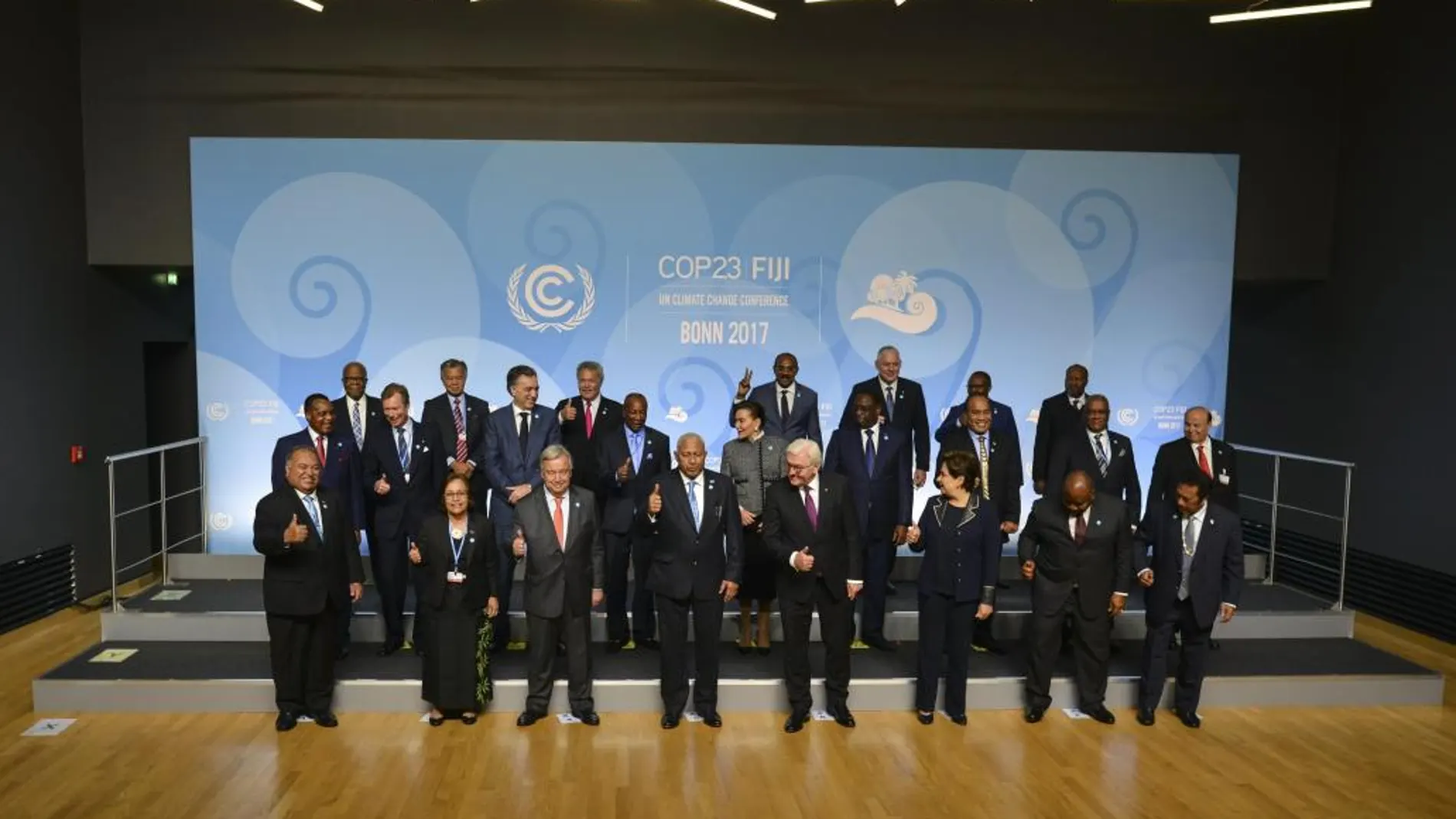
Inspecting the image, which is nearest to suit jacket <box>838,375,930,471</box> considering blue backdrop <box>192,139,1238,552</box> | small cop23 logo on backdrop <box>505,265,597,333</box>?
blue backdrop <box>192,139,1238,552</box>

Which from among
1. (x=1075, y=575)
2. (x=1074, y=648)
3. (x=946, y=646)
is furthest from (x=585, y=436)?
(x=1074, y=648)

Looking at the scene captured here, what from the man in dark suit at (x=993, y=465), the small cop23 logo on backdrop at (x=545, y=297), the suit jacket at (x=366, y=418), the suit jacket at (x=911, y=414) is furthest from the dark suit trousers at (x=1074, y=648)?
the small cop23 logo on backdrop at (x=545, y=297)

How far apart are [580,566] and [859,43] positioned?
5.09 metres

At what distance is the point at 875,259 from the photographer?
8156mm

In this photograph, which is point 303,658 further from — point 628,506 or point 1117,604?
point 1117,604

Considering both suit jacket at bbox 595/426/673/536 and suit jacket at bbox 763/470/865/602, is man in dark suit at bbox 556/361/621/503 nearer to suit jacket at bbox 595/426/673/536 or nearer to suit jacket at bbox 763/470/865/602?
suit jacket at bbox 595/426/673/536

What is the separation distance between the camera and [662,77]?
316 inches

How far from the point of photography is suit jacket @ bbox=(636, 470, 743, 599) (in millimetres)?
5414

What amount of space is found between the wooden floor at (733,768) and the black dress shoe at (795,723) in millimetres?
69

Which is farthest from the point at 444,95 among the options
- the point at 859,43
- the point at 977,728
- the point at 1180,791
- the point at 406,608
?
the point at 1180,791

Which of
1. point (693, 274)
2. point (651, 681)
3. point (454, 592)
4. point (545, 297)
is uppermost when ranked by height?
point (693, 274)

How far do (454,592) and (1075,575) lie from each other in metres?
3.48

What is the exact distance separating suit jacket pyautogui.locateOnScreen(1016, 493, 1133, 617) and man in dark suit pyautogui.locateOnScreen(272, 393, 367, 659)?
3.99 m

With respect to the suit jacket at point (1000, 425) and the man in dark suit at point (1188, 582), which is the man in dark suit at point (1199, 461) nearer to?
the man in dark suit at point (1188, 582)
